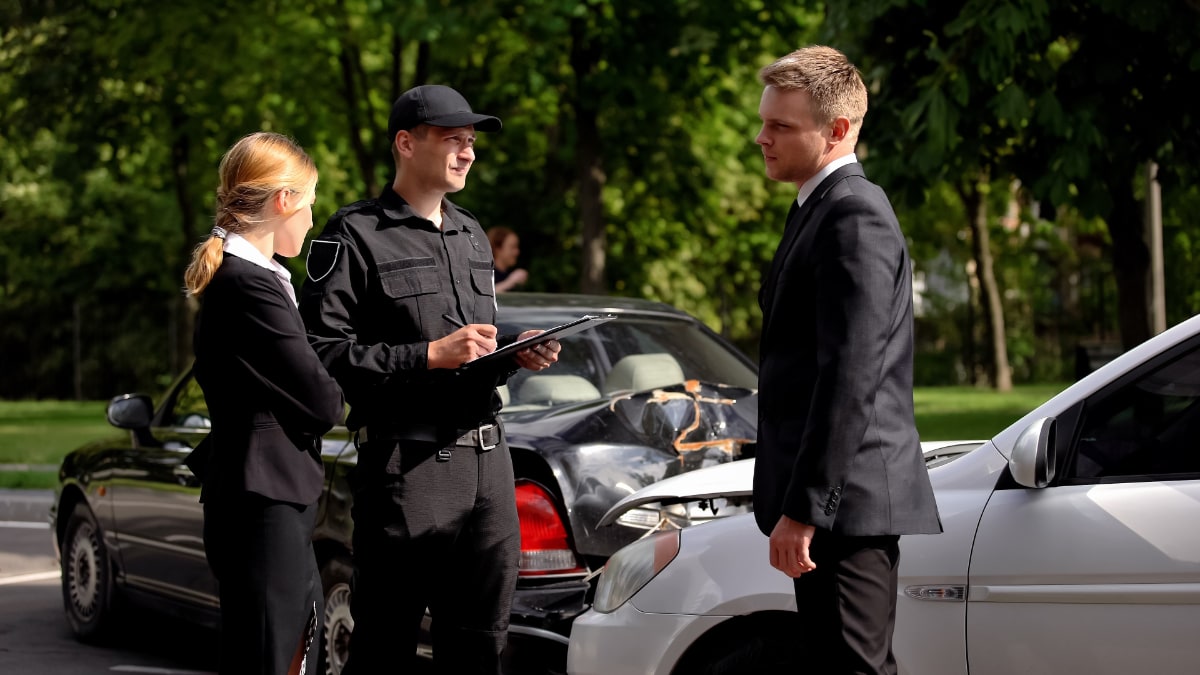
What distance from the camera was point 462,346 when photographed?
395 cm

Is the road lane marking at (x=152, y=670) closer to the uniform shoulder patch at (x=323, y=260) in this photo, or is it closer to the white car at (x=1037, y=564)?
the white car at (x=1037, y=564)

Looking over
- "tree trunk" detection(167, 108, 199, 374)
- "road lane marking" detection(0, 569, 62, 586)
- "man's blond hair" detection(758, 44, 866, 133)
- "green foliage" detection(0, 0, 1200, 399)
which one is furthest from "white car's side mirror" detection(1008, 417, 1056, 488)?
"tree trunk" detection(167, 108, 199, 374)

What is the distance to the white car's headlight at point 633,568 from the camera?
420 cm

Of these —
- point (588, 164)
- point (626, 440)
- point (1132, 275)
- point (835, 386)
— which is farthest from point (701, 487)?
point (588, 164)

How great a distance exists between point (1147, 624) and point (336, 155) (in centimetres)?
2721

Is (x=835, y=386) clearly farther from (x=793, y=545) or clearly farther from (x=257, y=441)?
(x=257, y=441)

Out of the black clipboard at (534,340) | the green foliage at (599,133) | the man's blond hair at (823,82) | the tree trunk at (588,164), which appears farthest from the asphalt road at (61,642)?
the tree trunk at (588,164)

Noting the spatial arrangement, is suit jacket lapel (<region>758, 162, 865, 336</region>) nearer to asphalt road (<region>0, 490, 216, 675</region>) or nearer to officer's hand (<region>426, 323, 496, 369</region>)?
officer's hand (<region>426, 323, 496, 369</region>)

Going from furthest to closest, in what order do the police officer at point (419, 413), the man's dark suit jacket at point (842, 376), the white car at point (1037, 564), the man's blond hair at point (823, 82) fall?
the police officer at point (419, 413)
the white car at point (1037, 564)
the man's blond hair at point (823, 82)
the man's dark suit jacket at point (842, 376)

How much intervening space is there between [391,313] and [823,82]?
1.45 meters

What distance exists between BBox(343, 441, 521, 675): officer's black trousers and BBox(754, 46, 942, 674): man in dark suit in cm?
105

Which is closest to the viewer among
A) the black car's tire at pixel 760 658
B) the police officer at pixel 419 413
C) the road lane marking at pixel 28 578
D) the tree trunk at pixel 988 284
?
the black car's tire at pixel 760 658

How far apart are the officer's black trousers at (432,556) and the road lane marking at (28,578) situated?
5.80m

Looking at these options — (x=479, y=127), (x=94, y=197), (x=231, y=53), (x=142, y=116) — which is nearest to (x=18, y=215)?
(x=94, y=197)
